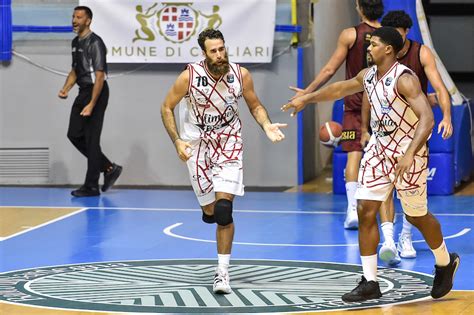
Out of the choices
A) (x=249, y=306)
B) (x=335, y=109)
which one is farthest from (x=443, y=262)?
(x=335, y=109)

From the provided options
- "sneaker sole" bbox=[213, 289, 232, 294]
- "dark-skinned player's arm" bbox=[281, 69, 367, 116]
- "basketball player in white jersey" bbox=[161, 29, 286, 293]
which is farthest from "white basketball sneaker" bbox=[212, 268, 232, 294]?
"dark-skinned player's arm" bbox=[281, 69, 367, 116]

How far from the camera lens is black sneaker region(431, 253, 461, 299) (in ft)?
25.2

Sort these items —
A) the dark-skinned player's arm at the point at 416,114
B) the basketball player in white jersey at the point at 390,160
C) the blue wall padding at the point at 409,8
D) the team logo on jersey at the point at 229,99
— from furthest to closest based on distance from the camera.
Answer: the blue wall padding at the point at 409,8 → the team logo on jersey at the point at 229,99 → the basketball player in white jersey at the point at 390,160 → the dark-skinned player's arm at the point at 416,114

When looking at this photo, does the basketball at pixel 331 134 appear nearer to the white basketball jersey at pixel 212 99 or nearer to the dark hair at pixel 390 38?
the white basketball jersey at pixel 212 99

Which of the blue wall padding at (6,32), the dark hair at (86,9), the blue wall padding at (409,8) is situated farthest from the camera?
the blue wall padding at (6,32)

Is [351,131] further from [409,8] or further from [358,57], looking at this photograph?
[409,8]

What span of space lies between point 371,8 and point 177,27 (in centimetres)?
442

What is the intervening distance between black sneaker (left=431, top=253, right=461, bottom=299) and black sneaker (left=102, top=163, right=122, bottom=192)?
6944 mm

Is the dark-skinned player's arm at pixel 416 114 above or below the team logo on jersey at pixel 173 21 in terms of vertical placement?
below

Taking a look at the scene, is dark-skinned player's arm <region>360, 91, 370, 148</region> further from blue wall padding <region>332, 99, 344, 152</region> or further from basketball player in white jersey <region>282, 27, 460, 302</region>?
blue wall padding <region>332, 99, 344, 152</region>

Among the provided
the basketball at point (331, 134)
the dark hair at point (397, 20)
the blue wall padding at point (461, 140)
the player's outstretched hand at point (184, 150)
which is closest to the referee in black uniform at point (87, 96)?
the basketball at point (331, 134)

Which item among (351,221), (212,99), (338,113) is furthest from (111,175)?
(212,99)

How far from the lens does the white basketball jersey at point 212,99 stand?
8.40 meters

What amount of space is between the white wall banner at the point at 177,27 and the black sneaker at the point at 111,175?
60.5 inches
